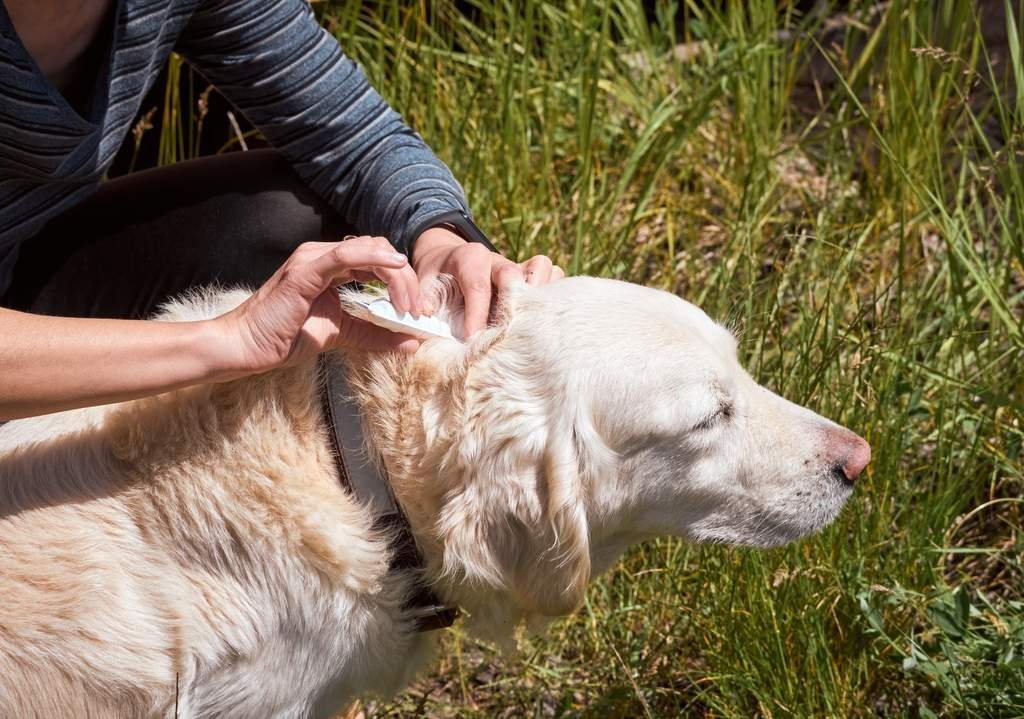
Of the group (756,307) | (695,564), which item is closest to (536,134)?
(756,307)

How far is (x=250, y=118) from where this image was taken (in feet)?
8.34

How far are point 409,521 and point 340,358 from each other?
1.04 feet

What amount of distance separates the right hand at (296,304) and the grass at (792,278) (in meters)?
0.96

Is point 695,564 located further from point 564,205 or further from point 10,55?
point 10,55

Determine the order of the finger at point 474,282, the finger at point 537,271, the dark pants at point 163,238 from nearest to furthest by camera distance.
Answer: the finger at point 474,282, the finger at point 537,271, the dark pants at point 163,238

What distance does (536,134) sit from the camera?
3.79m

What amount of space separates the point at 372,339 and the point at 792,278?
1.84 metres

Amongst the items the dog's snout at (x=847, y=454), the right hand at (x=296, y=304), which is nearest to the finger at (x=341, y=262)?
the right hand at (x=296, y=304)

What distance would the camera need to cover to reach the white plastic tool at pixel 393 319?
170 cm

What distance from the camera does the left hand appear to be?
192cm

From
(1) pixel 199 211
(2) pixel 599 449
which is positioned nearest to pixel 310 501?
(2) pixel 599 449

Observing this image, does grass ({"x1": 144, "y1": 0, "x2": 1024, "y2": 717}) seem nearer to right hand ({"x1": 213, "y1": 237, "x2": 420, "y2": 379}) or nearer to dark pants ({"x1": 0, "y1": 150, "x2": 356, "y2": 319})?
dark pants ({"x1": 0, "y1": 150, "x2": 356, "y2": 319})

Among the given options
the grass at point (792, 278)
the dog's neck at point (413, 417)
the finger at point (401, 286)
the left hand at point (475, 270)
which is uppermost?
the finger at point (401, 286)

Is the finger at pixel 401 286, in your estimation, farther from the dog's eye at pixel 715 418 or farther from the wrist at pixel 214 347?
the dog's eye at pixel 715 418
